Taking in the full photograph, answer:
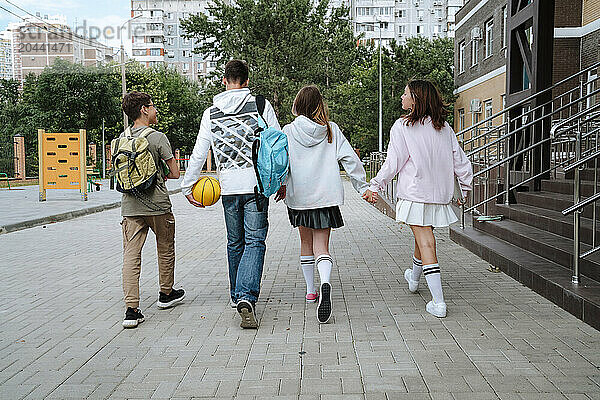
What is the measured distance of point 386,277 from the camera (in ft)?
25.1

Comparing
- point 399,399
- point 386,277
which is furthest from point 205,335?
point 386,277

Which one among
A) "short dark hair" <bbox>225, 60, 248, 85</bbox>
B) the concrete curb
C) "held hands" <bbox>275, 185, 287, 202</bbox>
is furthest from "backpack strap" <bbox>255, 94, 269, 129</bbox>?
the concrete curb

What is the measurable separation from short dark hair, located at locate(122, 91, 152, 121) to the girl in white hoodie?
1316mm

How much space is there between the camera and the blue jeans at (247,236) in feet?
18.1

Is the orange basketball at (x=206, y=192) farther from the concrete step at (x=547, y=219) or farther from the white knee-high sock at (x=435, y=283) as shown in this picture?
the concrete step at (x=547, y=219)

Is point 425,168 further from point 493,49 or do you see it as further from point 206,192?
point 493,49

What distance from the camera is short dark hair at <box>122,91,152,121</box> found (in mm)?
5896

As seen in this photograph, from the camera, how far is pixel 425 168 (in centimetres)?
584

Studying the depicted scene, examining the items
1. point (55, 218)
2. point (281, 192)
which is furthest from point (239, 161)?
point (55, 218)

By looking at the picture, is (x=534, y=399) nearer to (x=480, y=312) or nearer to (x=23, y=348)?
(x=480, y=312)

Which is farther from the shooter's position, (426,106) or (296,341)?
(426,106)

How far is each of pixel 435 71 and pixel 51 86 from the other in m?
26.5

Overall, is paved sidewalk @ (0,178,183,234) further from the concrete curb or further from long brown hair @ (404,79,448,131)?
long brown hair @ (404,79,448,131)

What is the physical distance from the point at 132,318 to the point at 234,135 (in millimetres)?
1805
